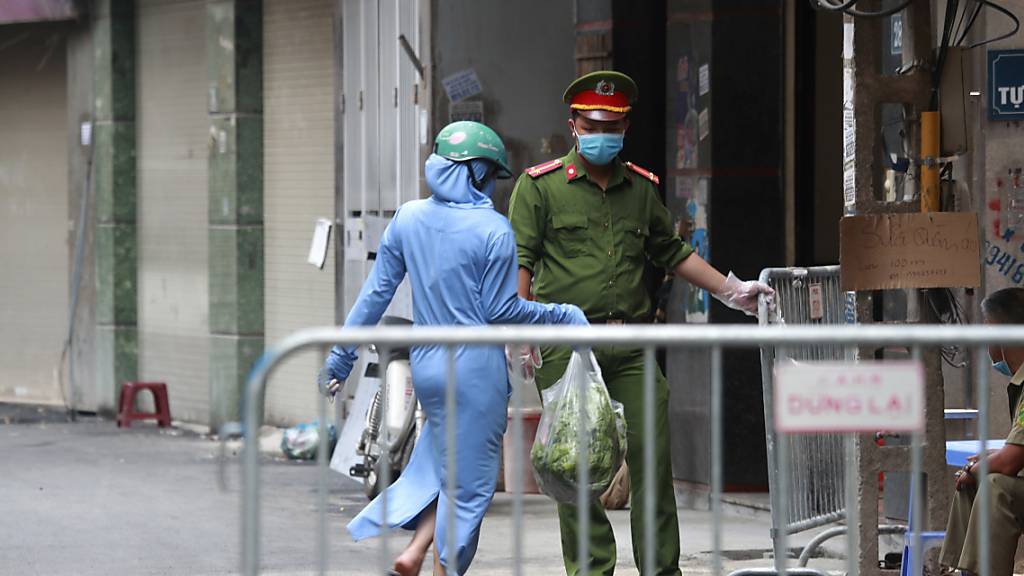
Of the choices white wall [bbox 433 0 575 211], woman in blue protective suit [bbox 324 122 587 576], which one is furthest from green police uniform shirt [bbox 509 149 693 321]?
white wall [bbox 433 0 575 211]

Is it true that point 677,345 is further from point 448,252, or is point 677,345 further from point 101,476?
point 101,476

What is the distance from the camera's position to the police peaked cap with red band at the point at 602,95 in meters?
7.56

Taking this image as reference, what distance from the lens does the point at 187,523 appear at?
10125 mm

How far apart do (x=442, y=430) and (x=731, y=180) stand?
378cm

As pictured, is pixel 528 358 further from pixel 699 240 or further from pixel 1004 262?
pixel 699 240

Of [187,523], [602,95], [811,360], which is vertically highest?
[602,95]

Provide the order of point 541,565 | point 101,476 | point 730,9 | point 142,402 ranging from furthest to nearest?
point 142,402 → point 101,476 → point 730,9 → point 541,565

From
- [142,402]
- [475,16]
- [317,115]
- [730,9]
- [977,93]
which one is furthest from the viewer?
[142,402]

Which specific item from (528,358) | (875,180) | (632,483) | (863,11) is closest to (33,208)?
(528,358)

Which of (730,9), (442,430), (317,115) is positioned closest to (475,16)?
(730,9)

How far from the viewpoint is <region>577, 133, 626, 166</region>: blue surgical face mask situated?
7.53 meters

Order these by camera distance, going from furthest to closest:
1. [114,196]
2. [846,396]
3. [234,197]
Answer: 1. [114,196]
2. [234,197]
3. [846,396]

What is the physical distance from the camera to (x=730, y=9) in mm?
10133

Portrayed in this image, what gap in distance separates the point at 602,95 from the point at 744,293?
0.94m
